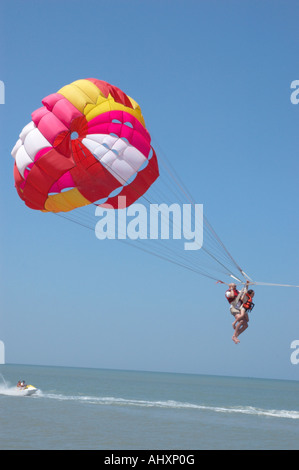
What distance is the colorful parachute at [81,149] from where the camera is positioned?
42.5 ft

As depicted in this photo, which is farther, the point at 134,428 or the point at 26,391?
the point at 26,391

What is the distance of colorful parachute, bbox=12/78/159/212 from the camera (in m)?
13.0

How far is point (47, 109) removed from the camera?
1328 centimetres

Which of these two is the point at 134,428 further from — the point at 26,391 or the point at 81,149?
the point at 26,391

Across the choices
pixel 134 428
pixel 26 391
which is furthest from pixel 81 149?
pixel 26 391

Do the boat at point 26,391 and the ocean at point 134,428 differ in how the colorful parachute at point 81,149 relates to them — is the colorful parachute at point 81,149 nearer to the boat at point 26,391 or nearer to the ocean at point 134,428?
the ocean at point 134,428

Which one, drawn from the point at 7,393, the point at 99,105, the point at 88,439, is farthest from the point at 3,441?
the point at 7,393

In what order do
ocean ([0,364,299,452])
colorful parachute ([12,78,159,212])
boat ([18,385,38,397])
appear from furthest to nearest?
boat ([18,385,38,397])
ocean ([0,364,299,452])
colorful parachute ([12,78,159,212])

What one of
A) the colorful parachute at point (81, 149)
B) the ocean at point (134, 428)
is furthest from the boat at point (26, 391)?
the colorful parachute at point (81, 149)

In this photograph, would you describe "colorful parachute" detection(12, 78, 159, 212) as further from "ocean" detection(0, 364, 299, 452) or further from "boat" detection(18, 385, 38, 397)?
"boat" detection(18, 385, 38, 397)

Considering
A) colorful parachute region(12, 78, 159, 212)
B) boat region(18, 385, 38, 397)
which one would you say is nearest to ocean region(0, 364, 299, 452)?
boat region(18, 385, 38, 397)

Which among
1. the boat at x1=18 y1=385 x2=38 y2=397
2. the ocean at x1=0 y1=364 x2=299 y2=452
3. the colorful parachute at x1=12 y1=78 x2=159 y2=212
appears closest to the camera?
the colorful parachute at x1=12 y1=78 x2=159 y2=212

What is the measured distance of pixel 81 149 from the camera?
13750 millimetres

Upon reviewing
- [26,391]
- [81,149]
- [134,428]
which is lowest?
[134,428]
